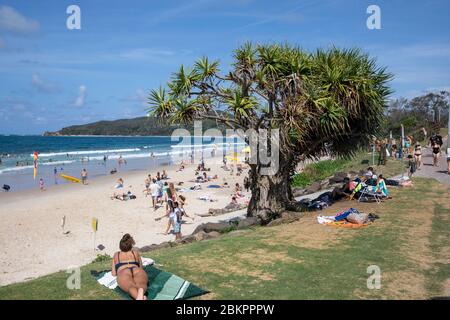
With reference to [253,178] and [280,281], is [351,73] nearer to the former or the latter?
[253,178]

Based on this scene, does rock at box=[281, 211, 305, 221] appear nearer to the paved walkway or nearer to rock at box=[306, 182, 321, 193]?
rock at box=[306, 182, 321, 193]

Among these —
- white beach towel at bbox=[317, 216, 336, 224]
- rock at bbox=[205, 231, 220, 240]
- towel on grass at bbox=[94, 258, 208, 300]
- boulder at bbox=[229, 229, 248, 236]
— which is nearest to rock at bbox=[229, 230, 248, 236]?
boulder at bbox=[229, 229, 248, 236]

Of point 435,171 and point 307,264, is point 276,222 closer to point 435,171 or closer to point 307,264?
point 307,264

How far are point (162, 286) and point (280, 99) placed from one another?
7646 millimetres

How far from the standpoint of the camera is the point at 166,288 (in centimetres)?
623

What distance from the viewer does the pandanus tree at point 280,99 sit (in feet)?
39.2

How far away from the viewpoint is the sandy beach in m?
12.2

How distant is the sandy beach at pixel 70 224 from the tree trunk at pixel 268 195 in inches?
131

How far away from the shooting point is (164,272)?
6887 millimetres

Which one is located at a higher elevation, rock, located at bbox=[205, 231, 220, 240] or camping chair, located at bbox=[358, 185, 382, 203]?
camping chair, located at bbox=[358, 185, 382, 203]

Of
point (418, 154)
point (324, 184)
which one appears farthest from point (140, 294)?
point (418, 154)

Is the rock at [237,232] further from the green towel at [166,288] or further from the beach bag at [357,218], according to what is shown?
the green towel at [166,288]

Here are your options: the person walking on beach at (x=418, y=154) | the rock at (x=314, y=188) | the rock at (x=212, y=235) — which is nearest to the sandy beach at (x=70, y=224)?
the rock at (x=212, y=235)

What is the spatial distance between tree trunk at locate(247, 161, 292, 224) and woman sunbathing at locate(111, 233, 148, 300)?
6.13m
